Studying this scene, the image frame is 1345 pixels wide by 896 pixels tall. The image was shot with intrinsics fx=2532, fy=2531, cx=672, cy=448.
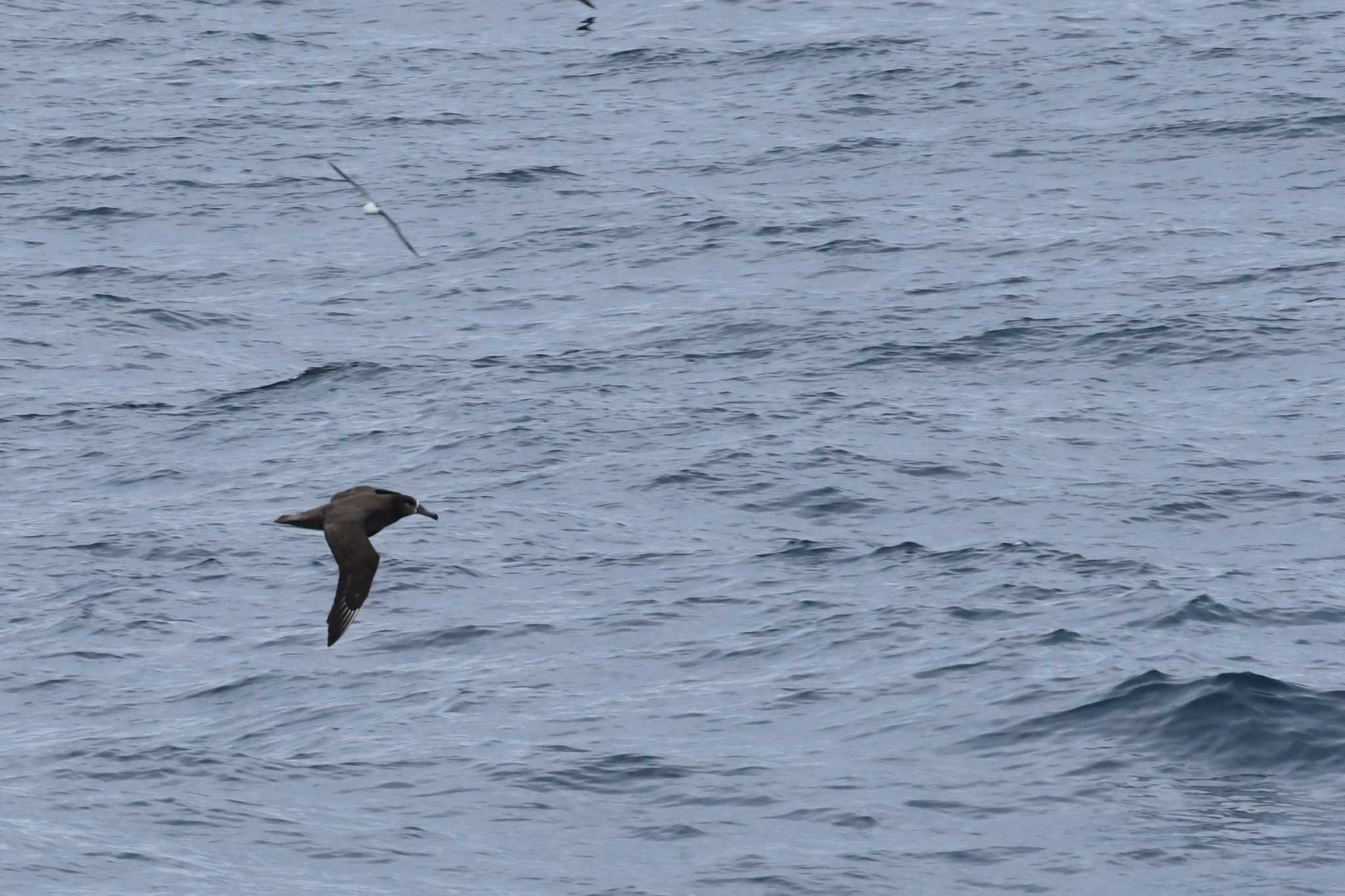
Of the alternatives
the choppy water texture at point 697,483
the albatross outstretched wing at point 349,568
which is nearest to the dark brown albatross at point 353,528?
the albatross outstretched wing at point 349,568

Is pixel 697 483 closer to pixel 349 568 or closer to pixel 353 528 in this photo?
pixel 353 528

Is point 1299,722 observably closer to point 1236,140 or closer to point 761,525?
point 761,525

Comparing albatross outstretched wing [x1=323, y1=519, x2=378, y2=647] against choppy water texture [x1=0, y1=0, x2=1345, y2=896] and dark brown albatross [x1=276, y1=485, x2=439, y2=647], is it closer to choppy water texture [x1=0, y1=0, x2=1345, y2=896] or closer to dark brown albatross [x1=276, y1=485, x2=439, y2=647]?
dark brown albatross [x1=276, y1=485, x2=439, y2=647]

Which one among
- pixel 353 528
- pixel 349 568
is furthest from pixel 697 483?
pixel 349 568

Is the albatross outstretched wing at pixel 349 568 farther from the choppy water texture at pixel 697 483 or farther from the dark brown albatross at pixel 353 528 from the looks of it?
the choppy water texture at pixel 697 483

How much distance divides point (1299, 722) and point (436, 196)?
23.9 m

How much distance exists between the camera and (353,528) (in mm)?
19344

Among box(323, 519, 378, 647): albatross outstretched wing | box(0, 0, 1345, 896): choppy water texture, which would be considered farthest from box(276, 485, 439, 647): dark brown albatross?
box(0, 0, 1345, 896): choppy water texture

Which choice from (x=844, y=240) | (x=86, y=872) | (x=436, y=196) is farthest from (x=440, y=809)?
(x=436, y=196)

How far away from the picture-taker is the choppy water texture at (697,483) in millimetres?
22125

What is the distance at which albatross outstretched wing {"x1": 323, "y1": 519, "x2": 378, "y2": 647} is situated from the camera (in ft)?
60.4

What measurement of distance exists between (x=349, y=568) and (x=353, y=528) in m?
0.53

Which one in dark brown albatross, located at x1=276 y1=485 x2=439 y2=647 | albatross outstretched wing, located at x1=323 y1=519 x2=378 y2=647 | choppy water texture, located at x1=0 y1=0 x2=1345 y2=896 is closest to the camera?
albatross outstretched wing, located at x1=323 y1=519 x2=378 y2=647

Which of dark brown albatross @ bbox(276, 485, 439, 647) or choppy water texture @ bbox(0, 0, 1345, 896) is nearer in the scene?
dark brown albatross @ bbox(276, 485, 439, 647)
